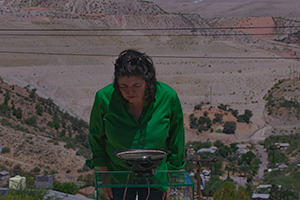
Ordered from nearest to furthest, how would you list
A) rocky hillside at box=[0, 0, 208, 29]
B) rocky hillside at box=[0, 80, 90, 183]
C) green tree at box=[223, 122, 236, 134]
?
1. rocky hillside at box=[0, 80, 90, 183]
2. green tree at box=[223, 122, 236, 134]
3. rocky hillside at box=[0, 0, 208, 29]

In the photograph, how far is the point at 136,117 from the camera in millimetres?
1796

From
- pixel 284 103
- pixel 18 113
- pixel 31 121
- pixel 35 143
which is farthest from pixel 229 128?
pixel 35 143

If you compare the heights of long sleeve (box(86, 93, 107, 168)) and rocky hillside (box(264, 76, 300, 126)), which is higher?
long sleeve (box(86, 93, 107, 168))

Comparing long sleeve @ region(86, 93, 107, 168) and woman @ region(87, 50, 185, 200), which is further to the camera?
long sleeve @ region(86, 93, 107, 168)

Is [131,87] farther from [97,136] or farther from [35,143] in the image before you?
[35,143]

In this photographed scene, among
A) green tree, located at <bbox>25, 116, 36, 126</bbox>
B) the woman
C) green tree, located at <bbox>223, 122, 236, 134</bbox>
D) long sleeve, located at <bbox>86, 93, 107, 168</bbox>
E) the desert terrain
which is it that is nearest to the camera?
the woman

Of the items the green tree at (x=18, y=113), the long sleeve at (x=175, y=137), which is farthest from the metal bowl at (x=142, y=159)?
the green tree at (x=18, y=113)

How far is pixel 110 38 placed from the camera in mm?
60656

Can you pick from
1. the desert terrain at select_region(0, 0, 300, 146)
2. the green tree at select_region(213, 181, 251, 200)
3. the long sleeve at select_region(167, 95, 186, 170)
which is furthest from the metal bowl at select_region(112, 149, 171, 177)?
the desert terrain at select_region(0, 0, 300, 146)

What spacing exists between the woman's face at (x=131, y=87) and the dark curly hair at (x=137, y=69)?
2cm

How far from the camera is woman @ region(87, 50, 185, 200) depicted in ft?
5.58

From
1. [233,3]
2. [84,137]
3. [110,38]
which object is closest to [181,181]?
[84,137]

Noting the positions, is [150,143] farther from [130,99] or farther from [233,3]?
[233,3]

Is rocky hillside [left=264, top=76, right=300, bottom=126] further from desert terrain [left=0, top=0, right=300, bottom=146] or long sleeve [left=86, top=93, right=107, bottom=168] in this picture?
long sleeve [left=86, top=93, right=107, bottom=168]
